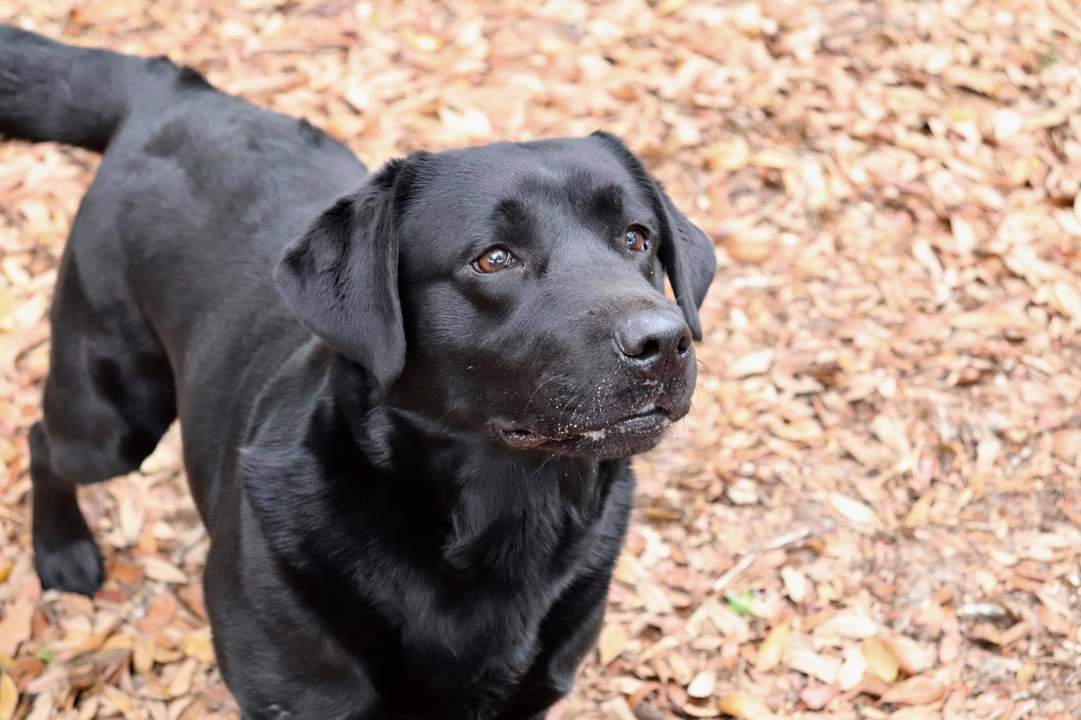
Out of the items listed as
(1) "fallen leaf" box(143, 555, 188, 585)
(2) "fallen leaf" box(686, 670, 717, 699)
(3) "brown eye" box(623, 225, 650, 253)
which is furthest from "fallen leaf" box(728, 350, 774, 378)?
(1) "fallen leaf" box(143, 555, 188, 585)

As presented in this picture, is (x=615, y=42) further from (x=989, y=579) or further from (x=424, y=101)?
(x=989, y=579)

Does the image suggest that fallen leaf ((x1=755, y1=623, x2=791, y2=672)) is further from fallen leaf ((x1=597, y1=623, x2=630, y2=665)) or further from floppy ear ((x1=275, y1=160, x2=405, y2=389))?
floppy ear ((x1=275, y1=160, x2=405, y2=389))

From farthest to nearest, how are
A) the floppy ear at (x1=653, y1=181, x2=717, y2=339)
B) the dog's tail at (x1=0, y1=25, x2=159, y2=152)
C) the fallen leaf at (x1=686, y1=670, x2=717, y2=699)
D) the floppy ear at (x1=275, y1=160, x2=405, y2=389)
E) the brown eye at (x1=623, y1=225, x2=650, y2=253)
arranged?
the fallen leaf at (x1=686, y1=670, x2=717, y2=699) < the dog's tail at (x1=0, y1=25, x2=159, y2=152) < the floppy ear at (x1=653, y1=181, x2=717, y2=339) < the brown eye at (x1=623, y1=225, x2=650, y2=253) < the floppy ear at (x1=275, y1=160, x2=405, y2=389)

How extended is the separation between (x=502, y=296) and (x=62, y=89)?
2.03 metres

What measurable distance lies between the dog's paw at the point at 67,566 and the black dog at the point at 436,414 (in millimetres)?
1076

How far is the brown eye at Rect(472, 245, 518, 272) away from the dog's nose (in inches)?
16.2

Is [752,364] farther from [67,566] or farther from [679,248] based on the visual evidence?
[67,566]

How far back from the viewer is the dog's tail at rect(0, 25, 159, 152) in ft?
13.3

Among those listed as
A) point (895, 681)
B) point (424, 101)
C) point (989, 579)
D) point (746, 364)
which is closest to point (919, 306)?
point (746, 364)

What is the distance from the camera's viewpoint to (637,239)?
10.7 feet

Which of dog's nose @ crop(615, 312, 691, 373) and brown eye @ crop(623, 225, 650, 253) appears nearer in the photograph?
dog's nose @ crop(615, 312, 691, 373)

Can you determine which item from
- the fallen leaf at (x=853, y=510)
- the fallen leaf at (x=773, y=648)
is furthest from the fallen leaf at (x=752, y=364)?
the fallen leaf at (x=773, y=648)

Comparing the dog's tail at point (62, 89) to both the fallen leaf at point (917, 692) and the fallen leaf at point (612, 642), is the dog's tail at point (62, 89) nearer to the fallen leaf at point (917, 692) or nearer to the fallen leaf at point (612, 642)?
the fallen leaf at point (612, 642)

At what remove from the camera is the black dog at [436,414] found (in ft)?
9.46
